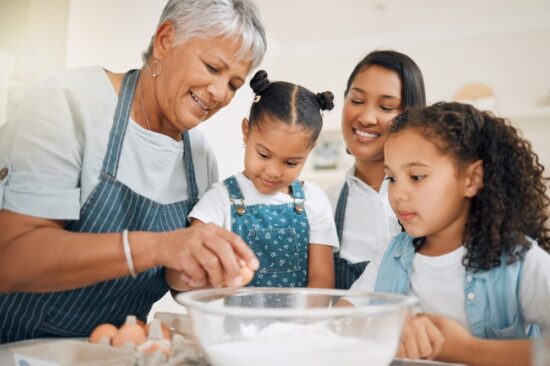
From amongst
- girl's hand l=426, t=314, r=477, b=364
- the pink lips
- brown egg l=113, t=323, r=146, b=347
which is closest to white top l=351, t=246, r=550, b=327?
the pink lips

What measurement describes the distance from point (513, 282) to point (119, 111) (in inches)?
37.0

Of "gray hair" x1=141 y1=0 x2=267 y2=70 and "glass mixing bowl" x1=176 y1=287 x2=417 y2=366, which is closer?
"glass mixing bowl" x1=176 y1=287 x2=417 y2=366

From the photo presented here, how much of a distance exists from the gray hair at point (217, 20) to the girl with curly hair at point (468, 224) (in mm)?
418

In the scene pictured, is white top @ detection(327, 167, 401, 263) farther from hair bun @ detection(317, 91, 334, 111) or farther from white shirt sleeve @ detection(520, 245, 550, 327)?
white shirt sleeve @ detection(520, 245, 550, 327)

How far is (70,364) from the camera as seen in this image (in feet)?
2.35

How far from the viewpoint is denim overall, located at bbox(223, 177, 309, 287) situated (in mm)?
1495

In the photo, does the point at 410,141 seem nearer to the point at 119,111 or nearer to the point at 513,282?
the point at 513,282

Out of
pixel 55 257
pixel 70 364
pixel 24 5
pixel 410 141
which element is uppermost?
pixel 24 5

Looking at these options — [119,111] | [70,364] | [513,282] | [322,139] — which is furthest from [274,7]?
[70,364]

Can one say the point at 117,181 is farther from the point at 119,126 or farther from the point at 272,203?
the point at 272,203

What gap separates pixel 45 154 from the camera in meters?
1.09

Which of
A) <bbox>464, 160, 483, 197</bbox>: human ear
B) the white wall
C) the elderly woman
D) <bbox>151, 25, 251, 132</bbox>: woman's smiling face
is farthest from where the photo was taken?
the white wall

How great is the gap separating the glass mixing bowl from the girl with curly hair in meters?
0.46

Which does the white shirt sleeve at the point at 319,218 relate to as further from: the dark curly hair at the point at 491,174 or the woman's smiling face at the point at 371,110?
the dark curly hair at the point at 491,174
